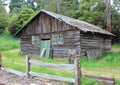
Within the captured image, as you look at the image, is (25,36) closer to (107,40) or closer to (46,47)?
(46,47)

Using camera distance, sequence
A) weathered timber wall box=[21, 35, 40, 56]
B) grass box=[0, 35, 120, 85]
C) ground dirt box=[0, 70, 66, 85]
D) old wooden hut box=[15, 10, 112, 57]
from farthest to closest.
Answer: weathered timber wall box=[21, 35, 40, 56] → old wooden hut box=[15, 10, 112, 57] → grass box=[0, 35, 120, 85] → ground dirt box=[0, 70, 66, 85]

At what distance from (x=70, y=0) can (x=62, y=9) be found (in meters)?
4.22

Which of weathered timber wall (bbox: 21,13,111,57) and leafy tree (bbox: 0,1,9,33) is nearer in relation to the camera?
weathered timber wall (bbox: 21,13,111,57)

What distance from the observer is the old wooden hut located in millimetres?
20938

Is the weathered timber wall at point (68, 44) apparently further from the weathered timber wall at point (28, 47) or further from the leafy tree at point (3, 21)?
the leafy tree at point (3, 21)

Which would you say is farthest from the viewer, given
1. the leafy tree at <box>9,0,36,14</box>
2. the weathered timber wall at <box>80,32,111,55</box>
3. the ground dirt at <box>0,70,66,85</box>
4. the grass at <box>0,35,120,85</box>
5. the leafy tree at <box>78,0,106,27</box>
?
the leafy tree at <box>9,0,36,14</box>

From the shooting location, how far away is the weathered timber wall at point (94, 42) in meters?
21.2

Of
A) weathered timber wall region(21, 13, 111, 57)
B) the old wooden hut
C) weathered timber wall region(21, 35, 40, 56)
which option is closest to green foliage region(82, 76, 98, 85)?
the old wooden hut

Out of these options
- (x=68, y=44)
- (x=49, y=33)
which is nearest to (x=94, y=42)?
(x=68, y=44)

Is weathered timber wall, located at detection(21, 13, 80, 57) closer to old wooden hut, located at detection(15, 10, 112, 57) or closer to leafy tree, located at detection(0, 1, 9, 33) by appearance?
old wooden hut, located at detection(15, 10, 112, 57)

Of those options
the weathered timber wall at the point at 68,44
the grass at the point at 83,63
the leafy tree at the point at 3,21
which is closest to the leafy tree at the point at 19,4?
the leafy tree at the point at 3,21

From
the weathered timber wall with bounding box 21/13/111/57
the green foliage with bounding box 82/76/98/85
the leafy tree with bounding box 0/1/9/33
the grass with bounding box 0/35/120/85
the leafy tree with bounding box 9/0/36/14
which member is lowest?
the grass with bounding box 0/35/120/85

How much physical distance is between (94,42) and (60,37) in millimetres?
3658

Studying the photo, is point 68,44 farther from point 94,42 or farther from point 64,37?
point 94,42
